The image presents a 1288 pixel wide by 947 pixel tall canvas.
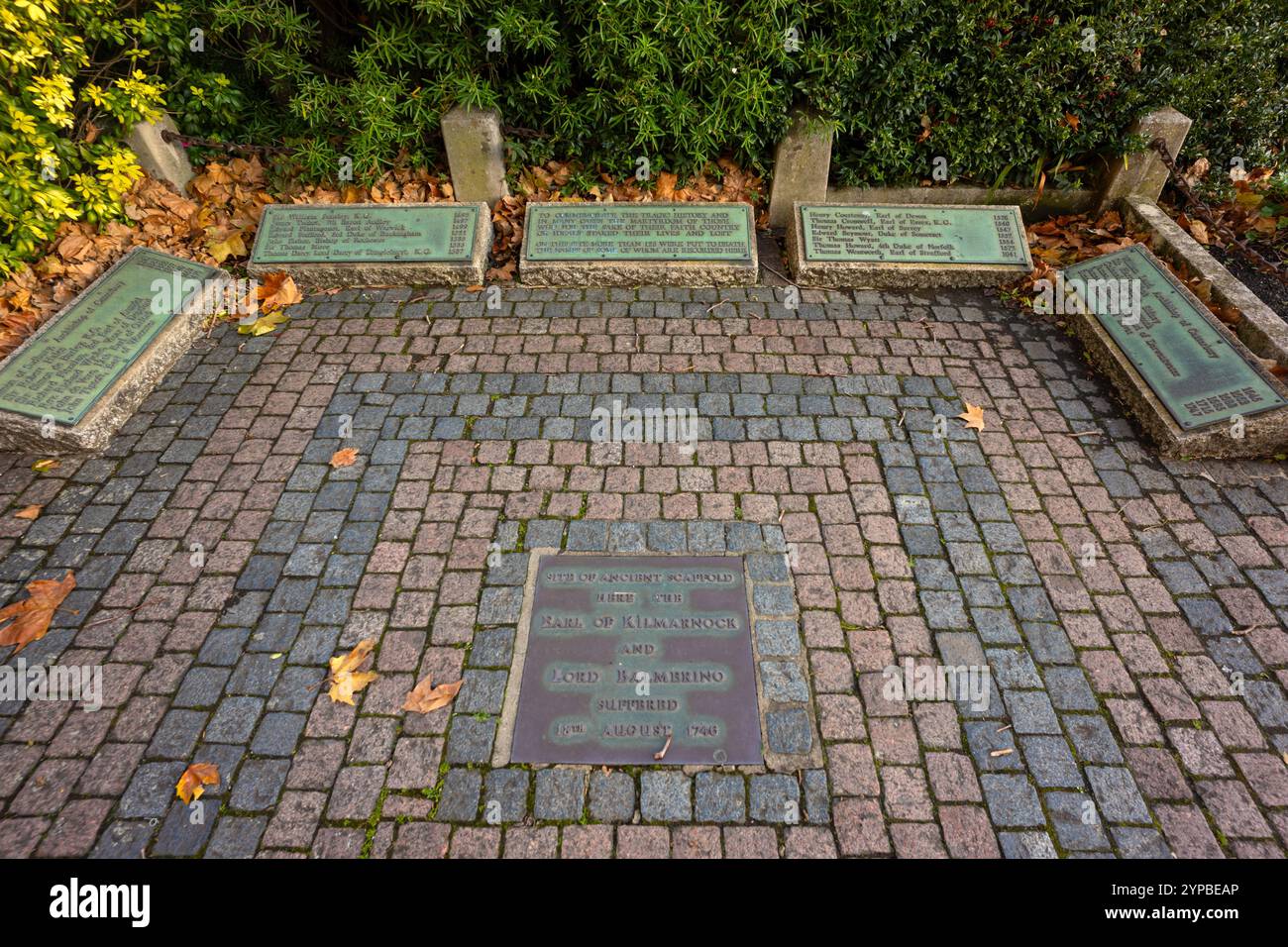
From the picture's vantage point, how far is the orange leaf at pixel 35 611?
356cm

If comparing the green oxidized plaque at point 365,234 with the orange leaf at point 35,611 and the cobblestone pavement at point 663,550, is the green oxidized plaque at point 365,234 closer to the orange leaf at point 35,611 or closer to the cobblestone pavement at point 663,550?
the cobblestone pavement at point 663,550

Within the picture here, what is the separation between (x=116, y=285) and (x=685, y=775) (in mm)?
5317

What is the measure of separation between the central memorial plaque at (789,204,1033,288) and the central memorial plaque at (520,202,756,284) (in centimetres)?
49

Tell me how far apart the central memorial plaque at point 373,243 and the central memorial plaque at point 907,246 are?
8.92 ft

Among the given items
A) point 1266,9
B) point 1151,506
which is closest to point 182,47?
point 1151,506

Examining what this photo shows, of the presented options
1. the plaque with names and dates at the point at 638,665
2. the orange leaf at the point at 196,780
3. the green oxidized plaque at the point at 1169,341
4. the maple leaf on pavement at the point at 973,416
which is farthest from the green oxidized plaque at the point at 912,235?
the orange leaf at the point at 196,780

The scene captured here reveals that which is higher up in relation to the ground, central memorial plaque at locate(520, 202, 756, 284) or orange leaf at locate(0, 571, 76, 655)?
central memorial plaque at locate(520, 202, 756, 284)

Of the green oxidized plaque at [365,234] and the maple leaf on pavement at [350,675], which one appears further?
the green oxidized plaque at [365,234]

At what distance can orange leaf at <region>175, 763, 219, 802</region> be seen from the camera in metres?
3.00

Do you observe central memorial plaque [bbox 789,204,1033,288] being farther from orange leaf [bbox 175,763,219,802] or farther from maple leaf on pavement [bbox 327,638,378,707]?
orange leaf [bbox 175,763,219,802]

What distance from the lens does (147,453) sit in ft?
14.7

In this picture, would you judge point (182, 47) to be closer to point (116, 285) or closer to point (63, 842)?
point (116, 285)

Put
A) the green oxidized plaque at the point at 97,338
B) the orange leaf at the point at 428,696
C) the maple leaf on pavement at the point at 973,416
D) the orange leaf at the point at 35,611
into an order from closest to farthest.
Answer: the orange leaf at the point at 428,696 → the orange leaf at the point at 35,611 → the green oxidized plaque at the point at 97,338 → the maple leaf on pavement at the point at 973,416

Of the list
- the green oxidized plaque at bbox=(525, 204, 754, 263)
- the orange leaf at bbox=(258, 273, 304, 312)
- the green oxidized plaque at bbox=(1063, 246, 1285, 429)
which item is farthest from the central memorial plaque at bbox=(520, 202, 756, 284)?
the green oxidized plaque at bbox=(1063, 246, 1285, 429)
